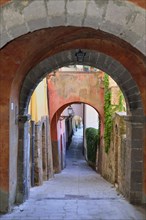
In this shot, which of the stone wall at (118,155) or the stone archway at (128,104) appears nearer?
the stone archway at (128,104)

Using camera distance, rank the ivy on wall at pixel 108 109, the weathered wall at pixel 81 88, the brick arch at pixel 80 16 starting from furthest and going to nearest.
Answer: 1. the weathered wall at pixel 81 88
2. the ivy on wall at pixel 108 109
3. the brick arch at pixel 80 16

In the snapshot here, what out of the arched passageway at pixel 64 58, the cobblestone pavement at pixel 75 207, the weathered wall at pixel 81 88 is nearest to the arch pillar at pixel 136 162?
the arched passageway at pixel 64 58

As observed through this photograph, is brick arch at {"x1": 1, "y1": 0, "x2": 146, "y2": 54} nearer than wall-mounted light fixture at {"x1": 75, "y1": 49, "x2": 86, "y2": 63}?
Yes

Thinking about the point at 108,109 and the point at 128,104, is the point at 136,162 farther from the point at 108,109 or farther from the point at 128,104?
the point at 108,109

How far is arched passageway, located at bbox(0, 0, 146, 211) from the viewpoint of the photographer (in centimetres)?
393

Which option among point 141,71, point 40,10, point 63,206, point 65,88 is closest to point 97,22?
point 40,10

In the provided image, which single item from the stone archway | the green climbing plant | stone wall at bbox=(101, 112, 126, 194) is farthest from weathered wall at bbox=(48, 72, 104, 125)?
the stone archway

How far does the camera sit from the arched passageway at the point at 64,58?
3932 mm

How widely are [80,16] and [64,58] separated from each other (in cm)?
444

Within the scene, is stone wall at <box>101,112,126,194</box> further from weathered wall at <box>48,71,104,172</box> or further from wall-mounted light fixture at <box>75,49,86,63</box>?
weathered wall at <box>48,71,104,172</box>

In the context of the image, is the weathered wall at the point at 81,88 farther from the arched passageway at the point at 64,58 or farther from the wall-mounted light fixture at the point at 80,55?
the wall-mounted light fixture at the point at 80,55

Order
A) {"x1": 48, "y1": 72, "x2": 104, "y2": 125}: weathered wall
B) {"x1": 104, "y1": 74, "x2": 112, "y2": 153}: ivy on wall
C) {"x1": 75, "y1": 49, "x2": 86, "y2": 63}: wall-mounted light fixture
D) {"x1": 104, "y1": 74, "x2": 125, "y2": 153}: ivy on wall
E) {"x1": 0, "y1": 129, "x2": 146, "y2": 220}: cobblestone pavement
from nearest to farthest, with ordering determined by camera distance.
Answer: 1. {"x1": 0, "y1": 129, "x2": 146, "y2": 220}: cobblestone pavement
2. {"x1": 75, "y1": 49, "x2": 86, "y2": 63}: wall-mounted light fixture
3. {"x1": 104, "y1": 74, "x2": 125, "y2": 153}: ivy on wall
4. {"x1": 104, "y1": 74, "x2": 112, "y2": 153}: ivy on wall
5. {"x1": 48, "y1": 72, "x2": 104, "y2": 125}: weathered wall

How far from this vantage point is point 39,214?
6.89 meters

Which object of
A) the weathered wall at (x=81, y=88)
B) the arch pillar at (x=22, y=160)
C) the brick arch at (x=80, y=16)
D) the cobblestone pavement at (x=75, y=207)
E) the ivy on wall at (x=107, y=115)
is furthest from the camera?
the weathered wall at (x=81, y=88)
